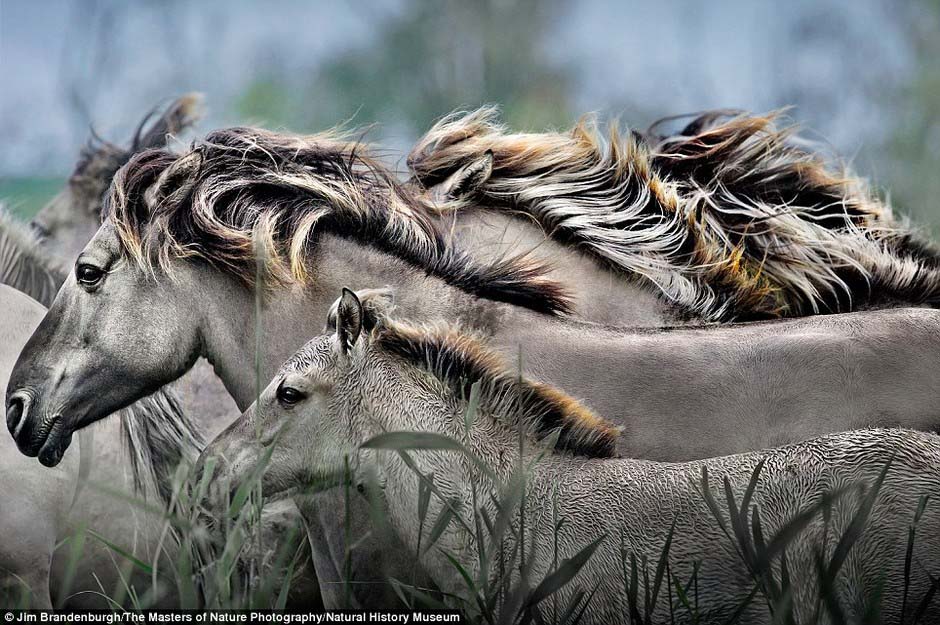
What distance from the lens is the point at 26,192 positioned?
23.3 ft

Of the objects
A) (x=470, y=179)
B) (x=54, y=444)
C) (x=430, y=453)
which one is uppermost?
(x=470, y=179)

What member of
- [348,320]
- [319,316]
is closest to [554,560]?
[348,320]

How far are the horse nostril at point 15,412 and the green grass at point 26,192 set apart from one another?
7.54 ft

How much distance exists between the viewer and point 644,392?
10.0ft

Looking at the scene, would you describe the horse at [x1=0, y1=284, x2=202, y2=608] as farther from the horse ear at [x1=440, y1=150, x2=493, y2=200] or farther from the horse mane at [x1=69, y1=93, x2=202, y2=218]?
the horse mane at [x1=69, y1=93, x2=202, y2=218]

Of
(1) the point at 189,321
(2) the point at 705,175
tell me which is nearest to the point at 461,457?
(1) the point at 189,321

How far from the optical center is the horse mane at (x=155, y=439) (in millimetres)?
4316

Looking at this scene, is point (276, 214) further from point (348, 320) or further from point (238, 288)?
point (348, 320)

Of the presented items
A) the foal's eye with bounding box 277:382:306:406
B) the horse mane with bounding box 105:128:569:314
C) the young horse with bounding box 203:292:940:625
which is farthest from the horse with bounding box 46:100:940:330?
the foal's eye with bounding box 277:382:306:406

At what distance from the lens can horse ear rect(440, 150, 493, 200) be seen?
386 centimetres

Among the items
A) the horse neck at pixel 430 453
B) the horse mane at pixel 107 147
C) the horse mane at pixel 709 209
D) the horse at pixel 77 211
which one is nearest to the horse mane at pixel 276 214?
the horse mane at pixel 709 209

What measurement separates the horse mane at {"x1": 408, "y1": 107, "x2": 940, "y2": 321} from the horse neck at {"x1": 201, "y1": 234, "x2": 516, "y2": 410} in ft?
1.41

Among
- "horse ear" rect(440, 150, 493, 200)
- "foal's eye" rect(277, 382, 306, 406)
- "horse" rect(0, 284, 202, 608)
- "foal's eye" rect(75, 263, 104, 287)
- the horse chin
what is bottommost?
Answer: "horse" rect(0, 284, 202, 608)

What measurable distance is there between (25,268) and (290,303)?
2217mm
